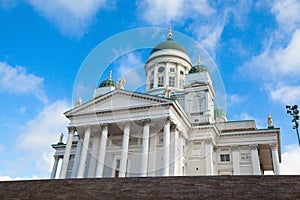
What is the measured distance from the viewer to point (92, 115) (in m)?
30.7

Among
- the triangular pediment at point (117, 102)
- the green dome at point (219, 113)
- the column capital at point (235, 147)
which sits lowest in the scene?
the column capital at point (235, 147)

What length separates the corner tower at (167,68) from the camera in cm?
4359

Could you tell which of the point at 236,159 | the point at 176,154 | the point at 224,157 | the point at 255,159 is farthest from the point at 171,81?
the point at 176,154

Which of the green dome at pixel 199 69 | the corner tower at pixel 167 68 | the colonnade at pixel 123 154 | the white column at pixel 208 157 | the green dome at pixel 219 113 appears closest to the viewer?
the colonnade at pixel 123 154

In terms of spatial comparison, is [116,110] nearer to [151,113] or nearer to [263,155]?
[151,113]

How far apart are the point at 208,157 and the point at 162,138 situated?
608 cm

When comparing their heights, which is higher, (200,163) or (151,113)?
(151,113)

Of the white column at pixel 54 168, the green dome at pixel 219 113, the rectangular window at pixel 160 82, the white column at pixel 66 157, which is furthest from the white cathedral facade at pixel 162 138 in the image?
the green dome at pixel 219 113

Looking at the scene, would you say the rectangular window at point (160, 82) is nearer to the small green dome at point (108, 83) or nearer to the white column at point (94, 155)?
the small green dome at point (108, 83)

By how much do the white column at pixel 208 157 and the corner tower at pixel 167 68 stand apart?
11850 mm

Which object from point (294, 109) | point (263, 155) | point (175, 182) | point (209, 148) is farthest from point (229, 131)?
point (175, 182)

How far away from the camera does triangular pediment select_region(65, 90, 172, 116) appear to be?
1129 inches

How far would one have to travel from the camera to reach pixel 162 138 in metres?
29.3

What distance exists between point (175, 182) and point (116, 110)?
15834 millimetres
